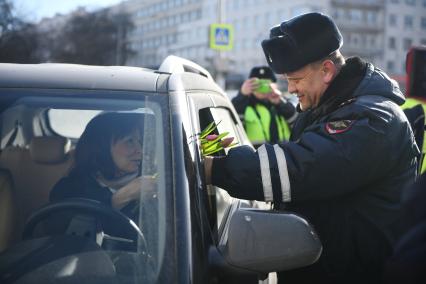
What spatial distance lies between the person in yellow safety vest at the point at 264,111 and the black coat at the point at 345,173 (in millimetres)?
3102

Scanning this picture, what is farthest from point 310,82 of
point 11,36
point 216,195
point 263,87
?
point 11,36

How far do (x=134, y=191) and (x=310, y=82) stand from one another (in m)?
0.82

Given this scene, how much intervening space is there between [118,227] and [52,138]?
0.62m

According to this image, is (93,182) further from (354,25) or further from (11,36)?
(354,25)

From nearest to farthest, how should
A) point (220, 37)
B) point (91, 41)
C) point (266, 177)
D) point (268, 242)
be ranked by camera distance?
point (268, 242) < point (266, 177) < point (220, 37) < point (91, 41)

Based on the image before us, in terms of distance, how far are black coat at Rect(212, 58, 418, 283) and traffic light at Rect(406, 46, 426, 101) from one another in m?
1.49

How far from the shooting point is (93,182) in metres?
1.71

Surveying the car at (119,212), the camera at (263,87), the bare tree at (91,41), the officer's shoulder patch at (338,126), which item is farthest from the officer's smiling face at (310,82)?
the bare tree at (91,41)

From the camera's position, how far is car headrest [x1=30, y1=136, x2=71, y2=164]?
6.40 feet

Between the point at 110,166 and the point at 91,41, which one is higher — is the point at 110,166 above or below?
below

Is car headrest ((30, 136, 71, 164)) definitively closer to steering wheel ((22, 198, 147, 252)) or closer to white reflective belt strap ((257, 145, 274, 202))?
steering wheel ((22, 198, 147, 252))

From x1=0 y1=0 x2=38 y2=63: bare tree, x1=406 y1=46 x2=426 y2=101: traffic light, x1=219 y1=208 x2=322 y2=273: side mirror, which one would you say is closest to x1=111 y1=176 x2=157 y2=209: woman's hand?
x1=219 y1=208 x2=322 y2=273: side mirror

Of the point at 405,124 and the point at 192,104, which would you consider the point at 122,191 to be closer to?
the point at 192,104

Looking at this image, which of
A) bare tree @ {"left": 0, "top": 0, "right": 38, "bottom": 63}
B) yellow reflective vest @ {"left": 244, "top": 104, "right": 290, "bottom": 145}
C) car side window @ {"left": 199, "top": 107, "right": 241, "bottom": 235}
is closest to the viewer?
car side window @ {"left": 199, "top": 107, "right": 241, "bottom": 235}
